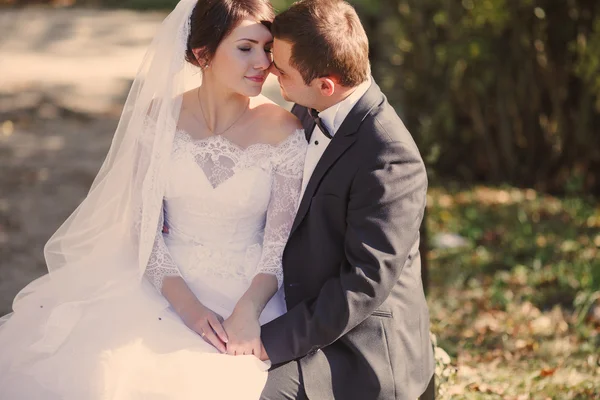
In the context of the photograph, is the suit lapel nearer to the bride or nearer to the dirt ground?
the bride

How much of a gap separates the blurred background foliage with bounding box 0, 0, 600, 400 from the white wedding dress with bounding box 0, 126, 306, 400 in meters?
1.58

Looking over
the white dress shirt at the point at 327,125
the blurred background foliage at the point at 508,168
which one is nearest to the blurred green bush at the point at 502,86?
the blurred background foliage at the point at 508,168

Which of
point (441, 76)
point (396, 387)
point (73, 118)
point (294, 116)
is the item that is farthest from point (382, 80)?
point (396, 387)

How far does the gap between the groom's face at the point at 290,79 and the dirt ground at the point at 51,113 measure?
8.01ft

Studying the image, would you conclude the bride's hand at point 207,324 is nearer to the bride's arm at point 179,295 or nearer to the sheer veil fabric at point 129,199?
the bride's arm at point 179,295

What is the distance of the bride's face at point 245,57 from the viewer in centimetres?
290

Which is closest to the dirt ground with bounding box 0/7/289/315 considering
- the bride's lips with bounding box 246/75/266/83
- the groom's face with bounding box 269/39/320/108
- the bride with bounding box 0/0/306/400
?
the bride with bounding box 0/0/306/400

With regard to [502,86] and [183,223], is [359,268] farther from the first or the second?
[502,86]

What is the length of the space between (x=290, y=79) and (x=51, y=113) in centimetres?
602

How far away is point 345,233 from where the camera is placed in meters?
2.75

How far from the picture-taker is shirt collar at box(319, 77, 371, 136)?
2777 millimetres

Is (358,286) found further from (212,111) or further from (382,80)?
(382,80)

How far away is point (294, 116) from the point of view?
3133 millimetres

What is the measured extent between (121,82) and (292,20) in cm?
702
